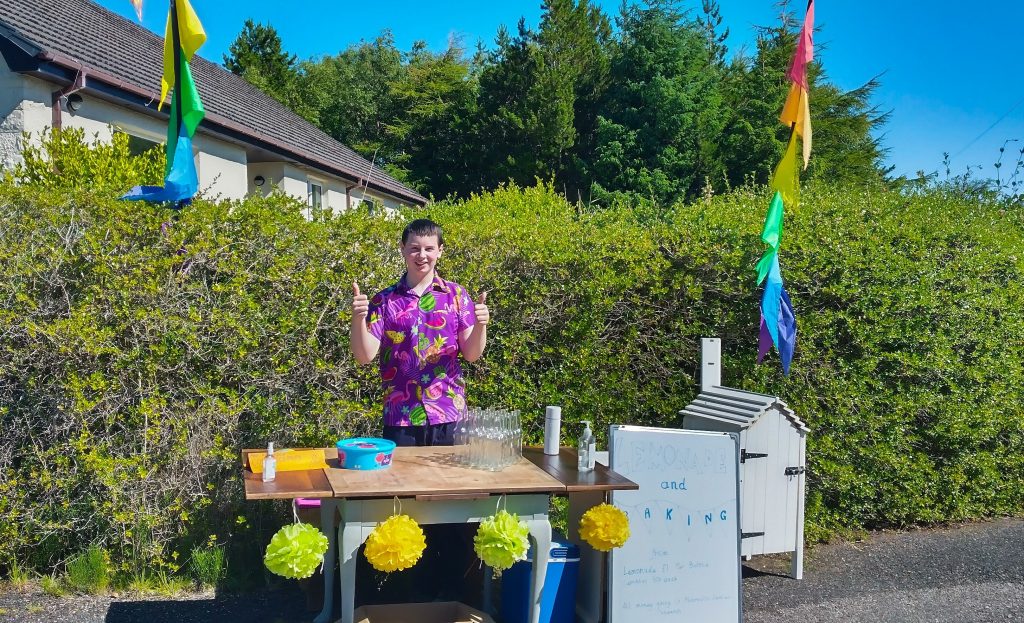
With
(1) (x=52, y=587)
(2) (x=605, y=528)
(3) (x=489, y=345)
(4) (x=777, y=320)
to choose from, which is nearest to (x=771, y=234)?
(4) (x=777, y=320)

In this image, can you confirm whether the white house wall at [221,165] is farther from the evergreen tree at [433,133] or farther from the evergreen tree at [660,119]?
the evergreen tree at [433,133]

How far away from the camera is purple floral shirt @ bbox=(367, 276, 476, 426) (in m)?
3.40

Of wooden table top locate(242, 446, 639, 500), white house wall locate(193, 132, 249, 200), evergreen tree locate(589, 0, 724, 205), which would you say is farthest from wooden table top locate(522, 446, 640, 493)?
evergreen tree locate(589, 0, 724, 205)

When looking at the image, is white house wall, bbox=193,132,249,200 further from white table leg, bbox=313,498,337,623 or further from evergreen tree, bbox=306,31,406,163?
evergreen tree, bbox=306,31,406,163

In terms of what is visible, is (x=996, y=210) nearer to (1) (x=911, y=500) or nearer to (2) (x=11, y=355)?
(1) (x=911, y=500)

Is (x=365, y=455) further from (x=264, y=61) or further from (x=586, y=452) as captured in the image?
(x=264, y=61)

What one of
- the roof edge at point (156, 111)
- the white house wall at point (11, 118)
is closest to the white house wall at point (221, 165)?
the roof edge at point (156, 111)

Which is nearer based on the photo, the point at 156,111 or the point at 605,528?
the point at 605,528

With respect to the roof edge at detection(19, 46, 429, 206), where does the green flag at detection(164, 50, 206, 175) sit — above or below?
below

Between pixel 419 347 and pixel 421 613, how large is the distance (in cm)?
118

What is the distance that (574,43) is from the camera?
3262cm

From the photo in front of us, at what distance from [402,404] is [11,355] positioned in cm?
211

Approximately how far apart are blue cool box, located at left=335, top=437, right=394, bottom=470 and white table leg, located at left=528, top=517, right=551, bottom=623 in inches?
25.7

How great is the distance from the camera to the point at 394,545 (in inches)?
103
